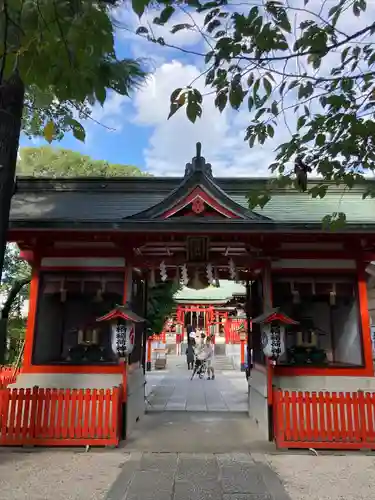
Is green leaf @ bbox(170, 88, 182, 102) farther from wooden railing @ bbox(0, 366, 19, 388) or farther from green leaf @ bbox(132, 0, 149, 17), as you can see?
wooden railing @ bbox(0, 366, 19, 388)

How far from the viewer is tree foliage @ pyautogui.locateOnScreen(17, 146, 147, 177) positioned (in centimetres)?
2239

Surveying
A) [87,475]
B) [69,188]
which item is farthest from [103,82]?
[69,188]

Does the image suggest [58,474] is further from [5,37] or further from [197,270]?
[5,37]

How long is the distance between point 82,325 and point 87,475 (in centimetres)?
358

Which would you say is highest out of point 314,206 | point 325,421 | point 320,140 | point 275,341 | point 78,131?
point 314,206

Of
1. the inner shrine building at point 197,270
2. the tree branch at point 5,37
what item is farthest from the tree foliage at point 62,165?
the tree branch at point 5,37

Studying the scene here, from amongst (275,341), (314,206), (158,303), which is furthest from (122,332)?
(158,303)

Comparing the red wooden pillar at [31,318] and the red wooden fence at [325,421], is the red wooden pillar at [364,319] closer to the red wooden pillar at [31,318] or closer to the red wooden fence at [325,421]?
the red wooden fence at [325,421]

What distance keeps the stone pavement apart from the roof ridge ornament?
5987 mm

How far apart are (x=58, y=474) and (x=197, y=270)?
15.0 feet

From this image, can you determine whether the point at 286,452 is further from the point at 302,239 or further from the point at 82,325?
the point at 82,325

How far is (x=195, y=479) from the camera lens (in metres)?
5.27

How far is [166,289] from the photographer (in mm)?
14766

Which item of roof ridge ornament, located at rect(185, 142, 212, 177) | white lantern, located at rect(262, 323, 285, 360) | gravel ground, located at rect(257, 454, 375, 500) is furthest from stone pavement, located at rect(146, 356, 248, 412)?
roof ridge ornament, located at rect(185, 142, 212, 177)
